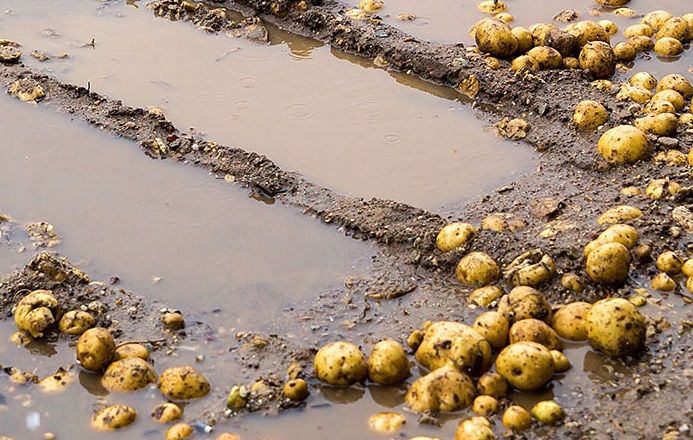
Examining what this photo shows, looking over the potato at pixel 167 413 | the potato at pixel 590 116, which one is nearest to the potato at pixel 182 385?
the potato at pixel 167 413

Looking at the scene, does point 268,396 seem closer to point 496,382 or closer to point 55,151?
point 496,382

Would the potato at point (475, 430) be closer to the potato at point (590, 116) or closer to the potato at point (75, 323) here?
the potato at point (75, 323)

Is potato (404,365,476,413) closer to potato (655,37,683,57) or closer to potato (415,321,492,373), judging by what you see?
potato (415,321,492,373)

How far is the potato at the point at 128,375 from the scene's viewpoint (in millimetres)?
4555

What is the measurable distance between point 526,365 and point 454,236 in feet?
4.15

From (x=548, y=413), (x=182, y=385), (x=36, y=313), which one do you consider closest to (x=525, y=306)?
(x=548, y=413)

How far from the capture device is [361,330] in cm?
495

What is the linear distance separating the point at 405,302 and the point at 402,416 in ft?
3.09

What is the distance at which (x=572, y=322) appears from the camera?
466 centimetres

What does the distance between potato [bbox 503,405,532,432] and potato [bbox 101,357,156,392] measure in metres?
1.88

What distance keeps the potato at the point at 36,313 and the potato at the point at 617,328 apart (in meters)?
3.03

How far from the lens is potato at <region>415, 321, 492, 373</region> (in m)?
4.37

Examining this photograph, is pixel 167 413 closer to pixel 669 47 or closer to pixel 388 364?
pixel 388 364

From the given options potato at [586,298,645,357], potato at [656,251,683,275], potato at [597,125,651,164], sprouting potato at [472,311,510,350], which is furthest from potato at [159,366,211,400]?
potato at [597,125,651,164]
